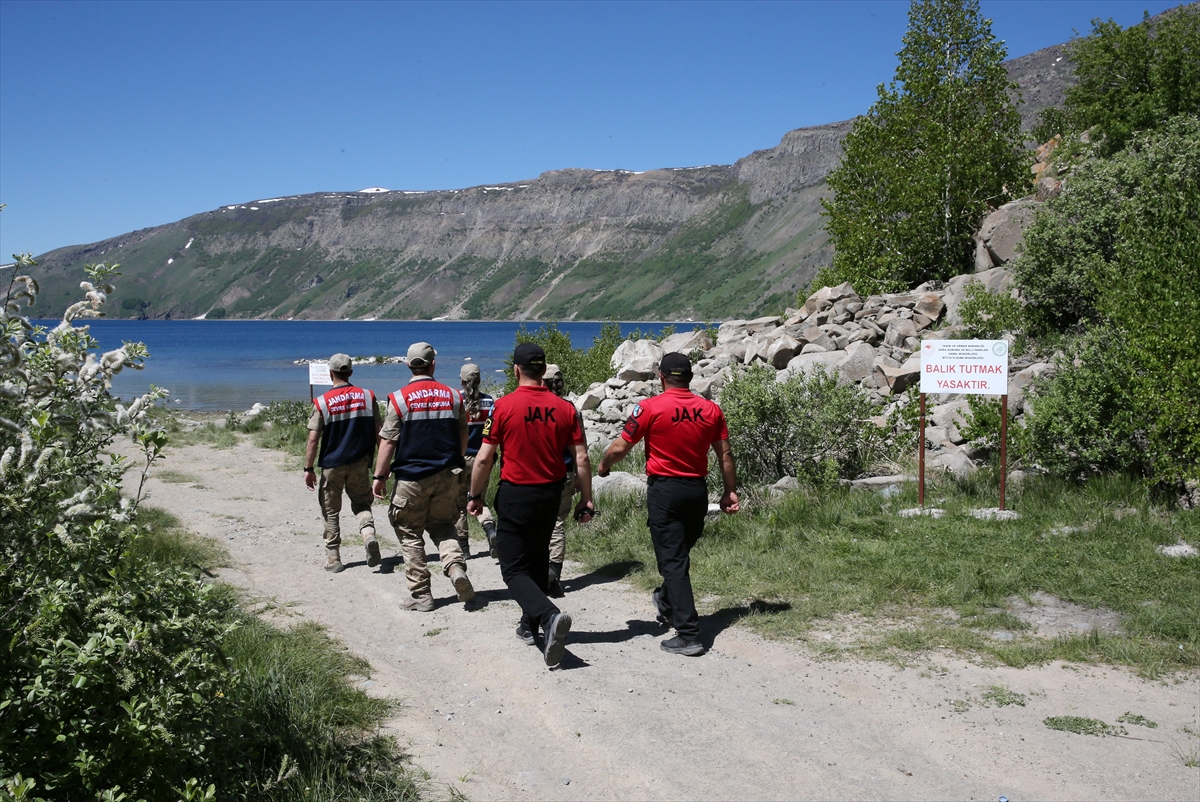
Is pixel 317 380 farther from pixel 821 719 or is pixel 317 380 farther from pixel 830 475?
pixel 821 719

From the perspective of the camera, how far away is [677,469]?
6.32m

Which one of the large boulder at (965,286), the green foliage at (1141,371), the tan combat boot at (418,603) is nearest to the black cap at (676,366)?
the tan combat boot at (418,603)

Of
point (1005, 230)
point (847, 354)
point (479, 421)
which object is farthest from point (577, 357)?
point (479, 421)

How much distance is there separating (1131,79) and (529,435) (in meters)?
26.8

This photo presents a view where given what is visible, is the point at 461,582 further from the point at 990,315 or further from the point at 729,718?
the point at 990,315

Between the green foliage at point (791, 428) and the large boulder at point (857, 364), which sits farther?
the large boulder at point (857, 364)

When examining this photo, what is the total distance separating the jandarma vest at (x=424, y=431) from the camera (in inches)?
279

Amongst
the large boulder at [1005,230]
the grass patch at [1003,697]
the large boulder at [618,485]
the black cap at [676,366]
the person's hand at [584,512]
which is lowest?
the grass patch at [1003,697]

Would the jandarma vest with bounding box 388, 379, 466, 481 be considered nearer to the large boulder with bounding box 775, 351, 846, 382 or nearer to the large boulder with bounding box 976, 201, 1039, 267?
the large boulder with bounding box 775, 351, 846, 382

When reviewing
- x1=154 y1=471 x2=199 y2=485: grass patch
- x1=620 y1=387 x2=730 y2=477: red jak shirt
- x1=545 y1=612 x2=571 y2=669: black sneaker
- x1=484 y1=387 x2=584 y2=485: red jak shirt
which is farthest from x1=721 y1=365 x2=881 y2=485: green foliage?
x1=154 y1=471 x2=199 y2=485: grass patch

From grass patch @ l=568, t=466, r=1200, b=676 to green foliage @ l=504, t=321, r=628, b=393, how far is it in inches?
488

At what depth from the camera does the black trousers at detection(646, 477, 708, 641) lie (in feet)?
20.4

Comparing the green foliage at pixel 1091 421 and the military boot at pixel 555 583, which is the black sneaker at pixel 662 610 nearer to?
the military boot at pixel 555 583

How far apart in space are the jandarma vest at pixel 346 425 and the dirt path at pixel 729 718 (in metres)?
1.80
